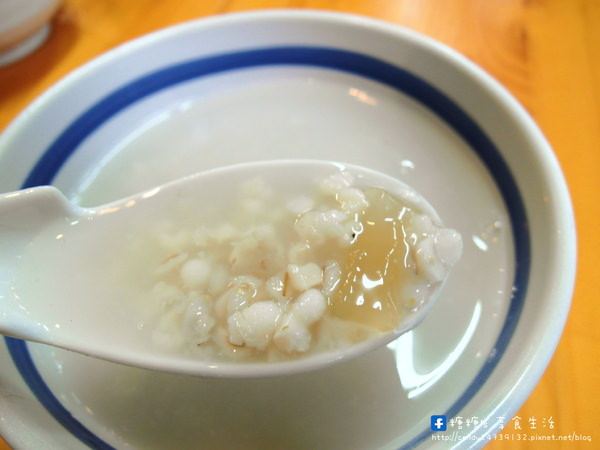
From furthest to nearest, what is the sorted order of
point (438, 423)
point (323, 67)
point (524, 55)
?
point (524, 55)
point (323, 67)
point (438, 423)

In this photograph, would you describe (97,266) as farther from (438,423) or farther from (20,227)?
(438,423)

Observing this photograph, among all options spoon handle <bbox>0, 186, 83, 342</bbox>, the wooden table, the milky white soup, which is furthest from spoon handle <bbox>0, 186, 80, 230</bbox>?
the wooden table

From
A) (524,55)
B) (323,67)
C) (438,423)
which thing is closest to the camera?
(438,423)

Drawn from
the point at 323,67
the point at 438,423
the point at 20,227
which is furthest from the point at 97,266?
the point at 323,67

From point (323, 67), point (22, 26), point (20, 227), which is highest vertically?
point (22, 26)

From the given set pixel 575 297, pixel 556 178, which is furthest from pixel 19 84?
pixel 575 297

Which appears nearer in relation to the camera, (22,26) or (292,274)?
(292,274)

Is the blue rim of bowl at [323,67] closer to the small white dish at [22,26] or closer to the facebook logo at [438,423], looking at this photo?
the facebook logo at [438,423]

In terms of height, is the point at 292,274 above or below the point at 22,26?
below
